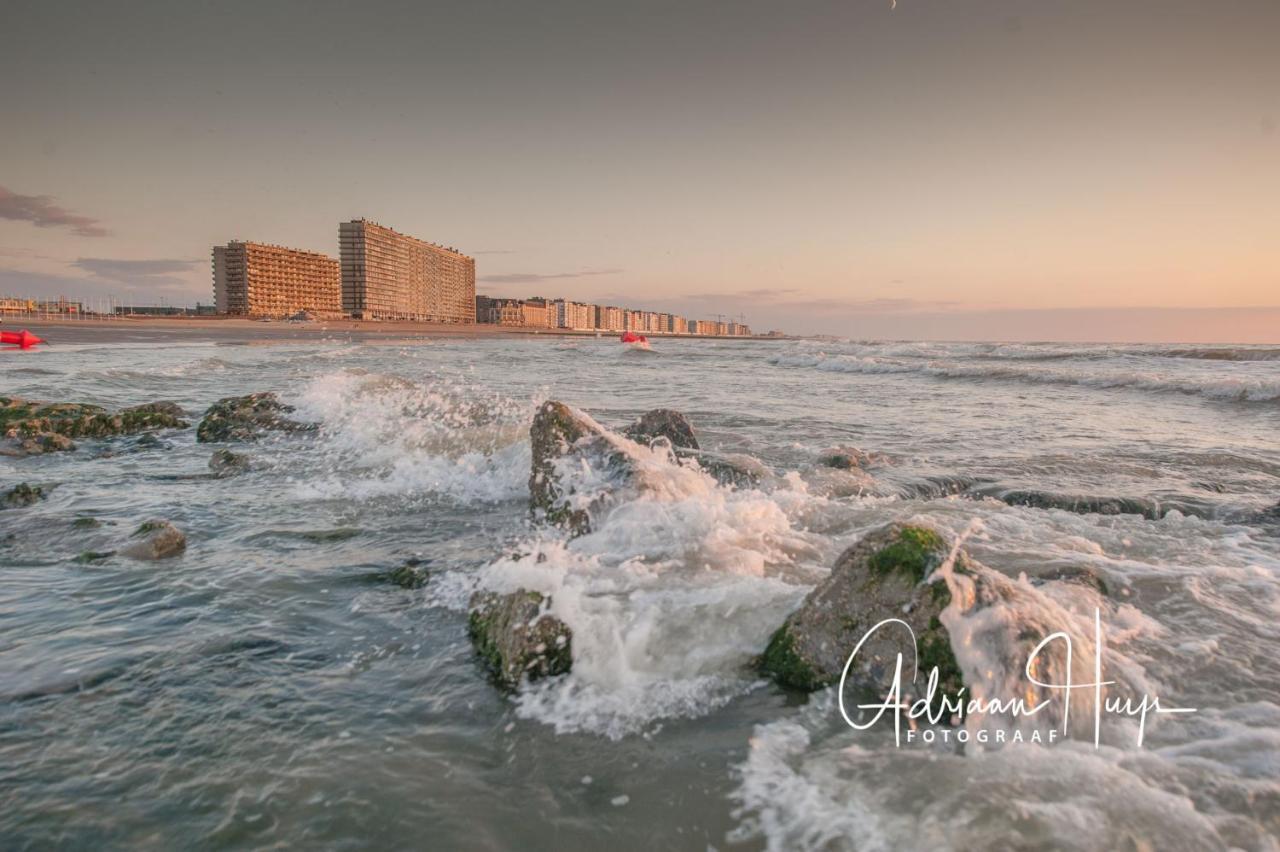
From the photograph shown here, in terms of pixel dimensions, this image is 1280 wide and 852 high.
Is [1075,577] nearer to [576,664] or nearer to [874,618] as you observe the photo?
[874,618]

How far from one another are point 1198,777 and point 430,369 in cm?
2228

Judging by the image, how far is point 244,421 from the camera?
33.9ft

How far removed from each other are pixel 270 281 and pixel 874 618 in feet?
495

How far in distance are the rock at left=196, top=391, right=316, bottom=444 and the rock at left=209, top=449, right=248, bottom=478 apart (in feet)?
6.02

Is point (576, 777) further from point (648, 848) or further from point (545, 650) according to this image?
point (545, 650)

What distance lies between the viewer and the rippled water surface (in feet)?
8.08

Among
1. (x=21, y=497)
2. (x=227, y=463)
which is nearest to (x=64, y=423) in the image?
(x=227, y=463)

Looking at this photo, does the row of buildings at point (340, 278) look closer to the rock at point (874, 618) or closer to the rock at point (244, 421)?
the rock at point (244, 421)

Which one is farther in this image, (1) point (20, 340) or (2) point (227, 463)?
(1) point (20, 340)

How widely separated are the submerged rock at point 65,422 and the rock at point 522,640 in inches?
332

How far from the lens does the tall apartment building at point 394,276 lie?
141 m

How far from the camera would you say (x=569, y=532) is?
219 inches

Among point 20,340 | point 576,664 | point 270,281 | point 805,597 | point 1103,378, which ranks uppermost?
point 270,281

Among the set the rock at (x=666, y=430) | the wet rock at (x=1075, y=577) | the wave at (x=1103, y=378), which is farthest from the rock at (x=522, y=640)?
the wave at (x=1103, y=378)
